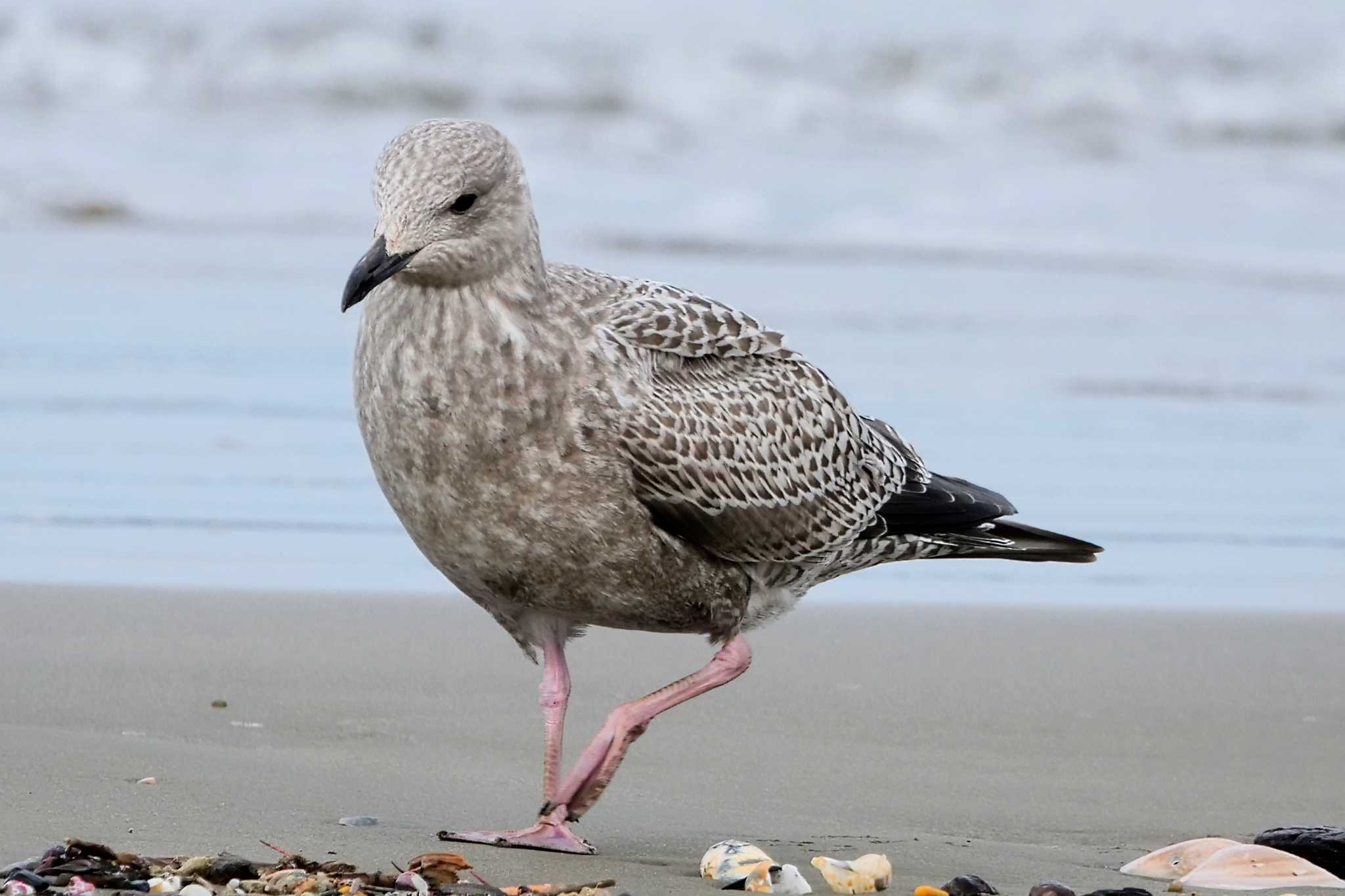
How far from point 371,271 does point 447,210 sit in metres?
0.30

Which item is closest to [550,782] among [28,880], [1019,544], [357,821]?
[357,821]

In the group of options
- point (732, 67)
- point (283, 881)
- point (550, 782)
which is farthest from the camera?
point (732, 67)

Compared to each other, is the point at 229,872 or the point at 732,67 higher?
the point at 732,67

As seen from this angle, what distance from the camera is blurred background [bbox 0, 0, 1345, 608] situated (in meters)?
8.45

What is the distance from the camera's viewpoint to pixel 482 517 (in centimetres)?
445

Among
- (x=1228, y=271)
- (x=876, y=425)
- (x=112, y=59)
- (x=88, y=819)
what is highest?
(x=112, y=59)

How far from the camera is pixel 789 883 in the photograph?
3.98 m

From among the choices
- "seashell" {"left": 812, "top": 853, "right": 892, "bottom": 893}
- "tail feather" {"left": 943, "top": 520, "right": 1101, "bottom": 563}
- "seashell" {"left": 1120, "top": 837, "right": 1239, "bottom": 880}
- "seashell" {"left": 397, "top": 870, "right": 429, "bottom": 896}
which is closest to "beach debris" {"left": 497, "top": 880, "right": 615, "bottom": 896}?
"seashell" {"left": 397, "top": 870, "right": 429, "bottom": 896}

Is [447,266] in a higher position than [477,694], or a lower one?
higher

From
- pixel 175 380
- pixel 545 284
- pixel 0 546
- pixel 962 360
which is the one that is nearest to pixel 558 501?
pixel 545 284

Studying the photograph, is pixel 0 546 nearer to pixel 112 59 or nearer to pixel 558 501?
pixel 558 501

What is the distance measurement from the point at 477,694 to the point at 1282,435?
5.40 m

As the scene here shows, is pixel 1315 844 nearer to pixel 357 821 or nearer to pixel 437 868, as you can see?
pixel 437 868

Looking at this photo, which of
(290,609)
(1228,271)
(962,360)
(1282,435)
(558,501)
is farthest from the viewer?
(1228,271)
